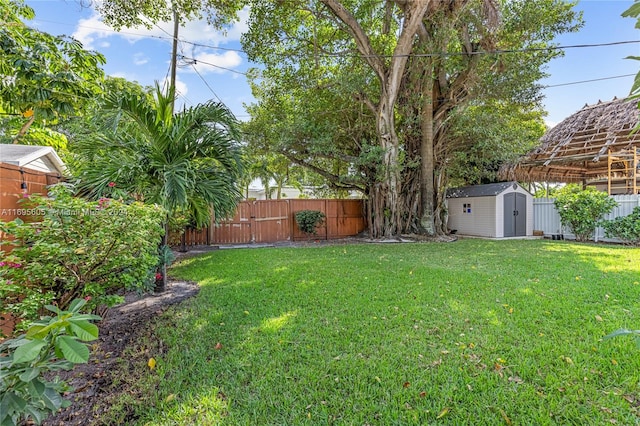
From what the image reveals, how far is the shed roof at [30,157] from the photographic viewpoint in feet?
11.1

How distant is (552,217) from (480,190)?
8.10 feet

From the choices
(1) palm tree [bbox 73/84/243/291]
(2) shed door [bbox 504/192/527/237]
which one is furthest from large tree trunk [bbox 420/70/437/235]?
(1) palm tree [bbox 73/84/243/291]

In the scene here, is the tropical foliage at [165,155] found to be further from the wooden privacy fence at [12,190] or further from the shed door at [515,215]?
the shed door at [515,215]

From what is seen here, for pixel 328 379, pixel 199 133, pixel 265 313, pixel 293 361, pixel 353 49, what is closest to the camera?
pixel 328 379

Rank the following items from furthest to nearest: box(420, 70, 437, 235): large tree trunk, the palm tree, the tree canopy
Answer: box(420, 70, 437, 235): large tree trunk < the tree canopy < the palm tree

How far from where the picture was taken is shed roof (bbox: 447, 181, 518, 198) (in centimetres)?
1088

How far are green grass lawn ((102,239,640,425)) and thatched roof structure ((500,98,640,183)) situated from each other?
7.93m

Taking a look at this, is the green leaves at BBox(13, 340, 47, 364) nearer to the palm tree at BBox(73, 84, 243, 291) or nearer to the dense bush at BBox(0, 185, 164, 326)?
the dense bush at BBox(0, 185, 164, 326)

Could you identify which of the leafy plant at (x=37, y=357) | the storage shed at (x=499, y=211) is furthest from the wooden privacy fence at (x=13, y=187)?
the storage shed at (x=499, y=211)

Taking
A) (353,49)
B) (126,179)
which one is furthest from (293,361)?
(353,49)

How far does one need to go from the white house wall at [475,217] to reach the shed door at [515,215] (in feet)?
1.47

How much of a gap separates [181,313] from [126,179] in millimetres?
1780

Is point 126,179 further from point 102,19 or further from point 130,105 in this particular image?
point 102,19

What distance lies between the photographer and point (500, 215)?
10.8m
